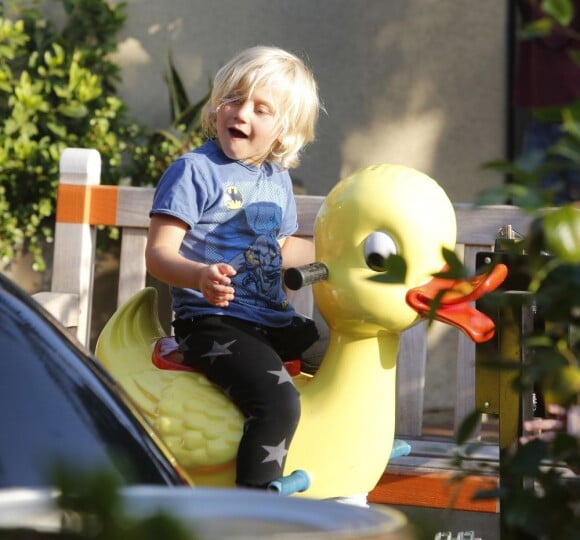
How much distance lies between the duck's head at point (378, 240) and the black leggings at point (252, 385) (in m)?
0.22

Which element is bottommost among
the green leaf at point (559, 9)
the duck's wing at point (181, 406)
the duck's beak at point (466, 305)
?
the duck's wing at point (181, 406)

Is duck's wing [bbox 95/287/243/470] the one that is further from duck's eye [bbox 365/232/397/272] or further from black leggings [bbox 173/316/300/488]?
duck's eye [bbox 365/232/397/272]

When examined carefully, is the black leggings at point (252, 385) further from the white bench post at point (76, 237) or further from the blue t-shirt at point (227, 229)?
the white bench post at point (76, 237)

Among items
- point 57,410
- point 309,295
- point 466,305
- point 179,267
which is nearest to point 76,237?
point 309,295

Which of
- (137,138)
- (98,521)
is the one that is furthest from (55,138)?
(98,521)

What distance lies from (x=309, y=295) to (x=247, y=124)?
0.98 metres

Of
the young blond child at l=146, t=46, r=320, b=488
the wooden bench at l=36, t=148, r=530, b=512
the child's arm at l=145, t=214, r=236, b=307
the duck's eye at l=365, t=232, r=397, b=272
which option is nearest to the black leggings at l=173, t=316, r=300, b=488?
the young blond child at l=146, t=46, r=320, b=488

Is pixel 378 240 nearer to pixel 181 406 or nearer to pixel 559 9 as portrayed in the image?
pixel 181 406

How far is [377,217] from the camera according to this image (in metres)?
2.74

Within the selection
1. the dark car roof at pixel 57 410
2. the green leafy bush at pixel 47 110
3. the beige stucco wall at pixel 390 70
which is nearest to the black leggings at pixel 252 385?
the dark car roof at pixel 57 410

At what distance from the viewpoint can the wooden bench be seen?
135 inches

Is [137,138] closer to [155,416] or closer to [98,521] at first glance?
[155,416]

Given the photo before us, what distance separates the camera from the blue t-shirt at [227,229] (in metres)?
2.87

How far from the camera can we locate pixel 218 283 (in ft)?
8.29
